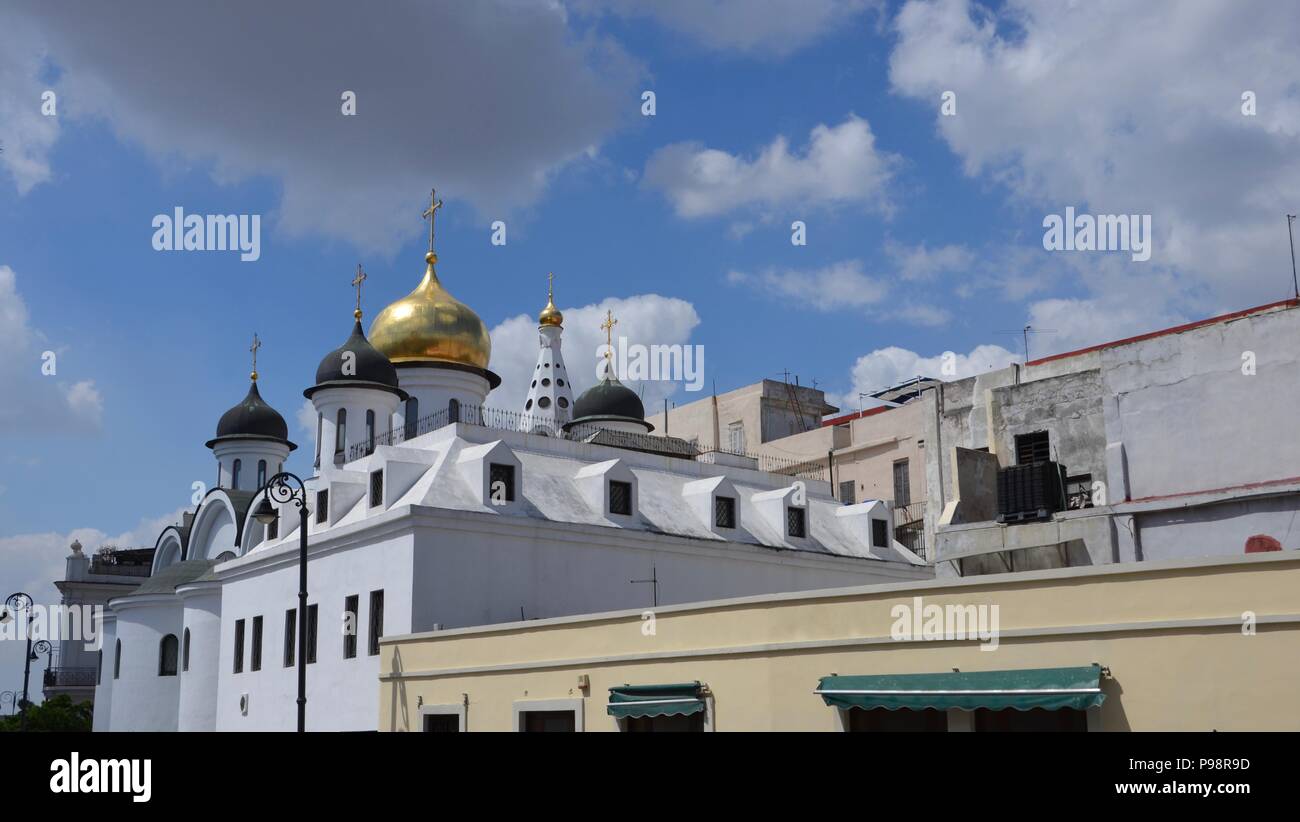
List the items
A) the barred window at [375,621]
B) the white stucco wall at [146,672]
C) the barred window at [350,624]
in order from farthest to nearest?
the white stucco wall at [146,672] → the barred window at [350,624] → the barred window at [375,621]

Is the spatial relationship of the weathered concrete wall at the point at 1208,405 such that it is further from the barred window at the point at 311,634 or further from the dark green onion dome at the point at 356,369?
the dark green onion dome at the point at 356,369

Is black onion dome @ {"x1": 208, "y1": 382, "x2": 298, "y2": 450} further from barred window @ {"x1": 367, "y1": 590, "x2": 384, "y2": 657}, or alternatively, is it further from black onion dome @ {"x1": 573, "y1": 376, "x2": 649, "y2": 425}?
barred window @ {"x1": 367, "y1": 590, "x2": 384, "y2": 657}

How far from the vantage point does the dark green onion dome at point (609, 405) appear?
41562 mm

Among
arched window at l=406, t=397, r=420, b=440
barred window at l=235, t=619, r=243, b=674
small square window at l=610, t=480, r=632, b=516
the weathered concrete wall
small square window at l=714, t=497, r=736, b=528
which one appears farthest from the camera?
arched window at l=406, t=397, r=420, b=440

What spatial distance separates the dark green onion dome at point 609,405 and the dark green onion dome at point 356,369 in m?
8.03

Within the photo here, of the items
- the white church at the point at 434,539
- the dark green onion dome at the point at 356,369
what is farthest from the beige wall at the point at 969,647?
the dark green onion dome at the point at 356,369

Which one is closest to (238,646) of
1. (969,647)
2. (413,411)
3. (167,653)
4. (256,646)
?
(256,646)

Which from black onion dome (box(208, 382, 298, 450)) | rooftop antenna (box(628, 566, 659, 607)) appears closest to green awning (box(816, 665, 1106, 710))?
rooftop antenna (box(628, 566, 659, 607))

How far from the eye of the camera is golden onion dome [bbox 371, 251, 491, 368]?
37.5m

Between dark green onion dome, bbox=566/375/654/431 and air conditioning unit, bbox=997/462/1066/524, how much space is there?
19.5 meters

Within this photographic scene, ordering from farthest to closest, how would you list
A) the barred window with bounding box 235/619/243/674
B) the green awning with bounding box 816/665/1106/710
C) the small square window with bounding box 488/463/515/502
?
the barred window with bounding box 235/619/243/674, the small square window with bounding box 488/463/515/502, the green awning with bounding box 816/665/1106/710

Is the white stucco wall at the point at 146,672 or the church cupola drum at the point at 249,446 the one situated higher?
the church cupola drum at the point at 249,446
